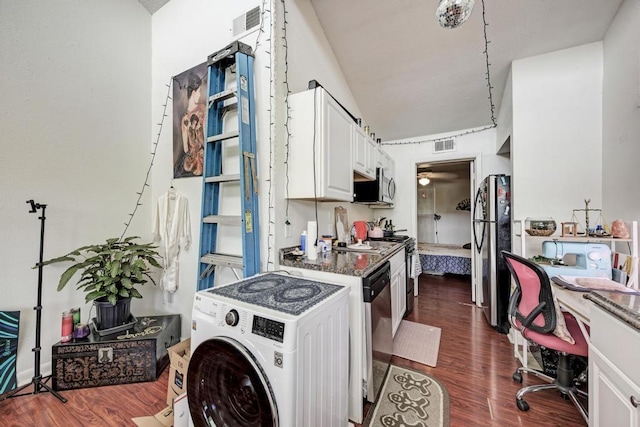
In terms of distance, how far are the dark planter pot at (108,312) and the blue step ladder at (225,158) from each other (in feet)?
2.18

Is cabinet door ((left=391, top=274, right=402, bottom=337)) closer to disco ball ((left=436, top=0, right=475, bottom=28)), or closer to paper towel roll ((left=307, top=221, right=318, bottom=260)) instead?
paper towel roll ((left=307, top=221, right=318, bottom=260))

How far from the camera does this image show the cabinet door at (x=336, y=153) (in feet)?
5.51

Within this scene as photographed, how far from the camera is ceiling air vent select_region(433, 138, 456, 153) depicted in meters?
3.62

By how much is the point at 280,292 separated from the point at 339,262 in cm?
59

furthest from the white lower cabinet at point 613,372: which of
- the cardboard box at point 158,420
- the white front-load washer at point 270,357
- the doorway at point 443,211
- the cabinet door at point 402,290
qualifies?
the doorway at point 443,211

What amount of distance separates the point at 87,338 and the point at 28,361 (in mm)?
435

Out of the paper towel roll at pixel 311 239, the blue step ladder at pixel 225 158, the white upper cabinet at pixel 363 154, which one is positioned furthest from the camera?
the white upper cabinet at pixel 363 154

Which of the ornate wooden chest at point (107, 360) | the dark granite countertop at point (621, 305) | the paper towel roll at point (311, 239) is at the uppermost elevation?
the paper towel roll at point (311, 239)

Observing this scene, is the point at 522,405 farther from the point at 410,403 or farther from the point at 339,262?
the point at 339,262

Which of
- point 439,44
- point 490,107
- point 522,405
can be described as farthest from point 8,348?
point 490,107

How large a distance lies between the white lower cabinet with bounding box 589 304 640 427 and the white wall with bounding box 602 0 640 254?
4.42 feet

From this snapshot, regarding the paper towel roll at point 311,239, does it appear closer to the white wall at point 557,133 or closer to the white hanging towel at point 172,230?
the white hanging towel at point 172,230

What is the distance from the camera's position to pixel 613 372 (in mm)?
868

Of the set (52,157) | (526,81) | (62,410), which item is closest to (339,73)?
(526,81)
